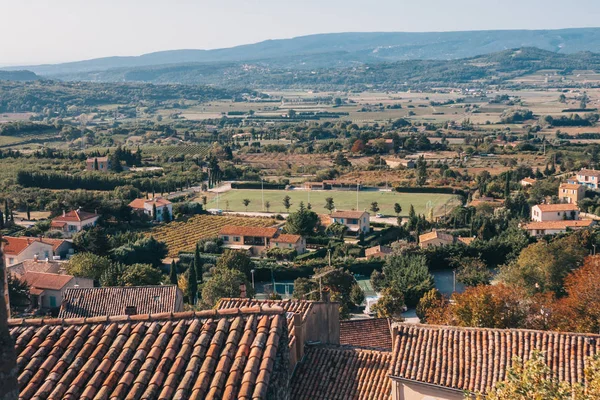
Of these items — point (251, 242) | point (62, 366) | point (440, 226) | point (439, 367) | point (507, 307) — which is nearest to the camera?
point (62, 366)

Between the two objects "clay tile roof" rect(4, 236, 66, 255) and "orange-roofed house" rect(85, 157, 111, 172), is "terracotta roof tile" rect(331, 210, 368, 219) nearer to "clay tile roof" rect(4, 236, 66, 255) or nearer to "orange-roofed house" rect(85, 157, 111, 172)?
"clay tile roof" rect(4, 236, 66, 255)

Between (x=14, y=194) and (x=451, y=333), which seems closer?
(x=451, y=333)

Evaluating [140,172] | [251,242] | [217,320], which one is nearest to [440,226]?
[251,242]

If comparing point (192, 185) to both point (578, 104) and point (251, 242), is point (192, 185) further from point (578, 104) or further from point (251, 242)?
point (578, 104)

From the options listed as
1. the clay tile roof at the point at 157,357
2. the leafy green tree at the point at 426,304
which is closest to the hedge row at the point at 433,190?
the leafy green tree at the point at 426,304

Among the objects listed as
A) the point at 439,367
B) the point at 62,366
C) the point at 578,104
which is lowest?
the point at 578,104

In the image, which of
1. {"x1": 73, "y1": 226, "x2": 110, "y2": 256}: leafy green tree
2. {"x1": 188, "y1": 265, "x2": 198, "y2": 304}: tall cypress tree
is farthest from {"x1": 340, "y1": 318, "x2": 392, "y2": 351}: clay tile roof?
{"x1": 73, "y1": 226, "x2": 110, "y2": 256}: leafy green tree

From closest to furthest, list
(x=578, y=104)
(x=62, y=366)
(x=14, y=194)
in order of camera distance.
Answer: (x=62, y=366) → (x=14, y=194) → (x=578, y=104)
